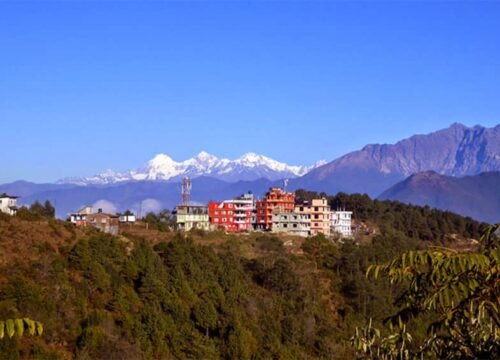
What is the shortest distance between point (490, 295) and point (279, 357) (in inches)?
971

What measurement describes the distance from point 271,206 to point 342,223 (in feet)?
20.6

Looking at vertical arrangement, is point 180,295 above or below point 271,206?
below

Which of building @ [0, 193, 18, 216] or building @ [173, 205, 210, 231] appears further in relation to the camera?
building @ [173, 205, 210, 231]

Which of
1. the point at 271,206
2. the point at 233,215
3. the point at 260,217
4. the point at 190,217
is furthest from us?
the point at 233,215

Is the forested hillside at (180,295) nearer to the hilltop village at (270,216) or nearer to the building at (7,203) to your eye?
the building at (7,203)

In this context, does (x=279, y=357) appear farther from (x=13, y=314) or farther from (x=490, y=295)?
(x=490, y=295)

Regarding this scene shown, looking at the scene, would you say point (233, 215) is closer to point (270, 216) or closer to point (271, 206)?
point (270, 216)

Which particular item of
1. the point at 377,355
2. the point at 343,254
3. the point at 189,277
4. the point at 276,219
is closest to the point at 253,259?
the point at 343,254

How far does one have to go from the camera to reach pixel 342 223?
6034 cm

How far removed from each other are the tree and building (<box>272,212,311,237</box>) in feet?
173

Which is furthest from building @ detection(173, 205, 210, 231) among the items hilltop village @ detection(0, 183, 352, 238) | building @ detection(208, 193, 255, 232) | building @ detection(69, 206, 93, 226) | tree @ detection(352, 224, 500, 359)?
tree @ detection(352, 224, 500, 359)

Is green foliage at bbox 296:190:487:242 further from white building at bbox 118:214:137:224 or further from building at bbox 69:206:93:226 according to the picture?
building at bbox 69:206:93:226

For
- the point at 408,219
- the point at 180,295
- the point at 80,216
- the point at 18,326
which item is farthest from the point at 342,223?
the point at 18,326

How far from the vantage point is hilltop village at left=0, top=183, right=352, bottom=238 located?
5716 cm
